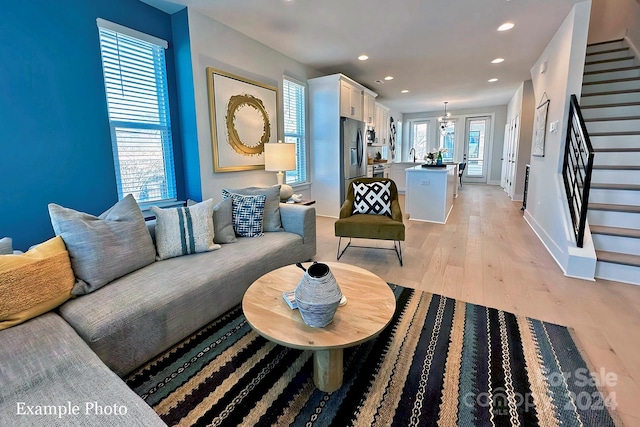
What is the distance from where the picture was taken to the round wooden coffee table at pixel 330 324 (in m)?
1.23

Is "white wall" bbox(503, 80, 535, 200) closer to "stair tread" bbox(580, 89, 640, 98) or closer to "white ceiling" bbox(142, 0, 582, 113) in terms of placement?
"white ceiling" bbox(142, 0, 582, 113)

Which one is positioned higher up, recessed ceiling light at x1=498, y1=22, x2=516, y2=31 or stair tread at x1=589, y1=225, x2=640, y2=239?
recessed ceiling light at x1=498, y1=22, x2=516, y2=31

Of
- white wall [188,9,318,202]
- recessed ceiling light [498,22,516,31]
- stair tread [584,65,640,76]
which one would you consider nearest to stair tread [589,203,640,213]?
recessed ceiling light [498,22,516,31]

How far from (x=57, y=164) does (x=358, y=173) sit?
4.33m

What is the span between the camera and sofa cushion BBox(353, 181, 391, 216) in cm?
331

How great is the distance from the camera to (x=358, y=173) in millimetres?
5551

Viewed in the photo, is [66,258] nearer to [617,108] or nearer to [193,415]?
[193,415]

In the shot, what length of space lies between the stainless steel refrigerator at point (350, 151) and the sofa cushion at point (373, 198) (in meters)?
1.63

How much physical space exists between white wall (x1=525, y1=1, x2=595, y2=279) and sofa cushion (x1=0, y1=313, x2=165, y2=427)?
11.0 ft

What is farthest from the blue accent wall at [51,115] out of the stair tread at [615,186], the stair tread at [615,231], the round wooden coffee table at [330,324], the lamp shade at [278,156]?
the stair tread at [615,186]

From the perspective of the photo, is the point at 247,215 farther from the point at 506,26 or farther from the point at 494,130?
the point at 494,130

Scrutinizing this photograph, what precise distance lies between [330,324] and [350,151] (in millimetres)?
4108

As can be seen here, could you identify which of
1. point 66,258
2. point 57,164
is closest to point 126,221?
point 66,258

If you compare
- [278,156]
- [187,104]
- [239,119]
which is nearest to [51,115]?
[187,104]
